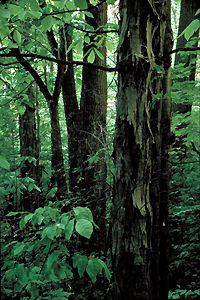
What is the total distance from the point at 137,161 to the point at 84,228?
2.00 feet

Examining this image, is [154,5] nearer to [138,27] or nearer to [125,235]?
[138,27]

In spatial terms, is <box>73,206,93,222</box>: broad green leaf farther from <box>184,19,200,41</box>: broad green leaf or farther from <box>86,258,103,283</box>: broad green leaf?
<box>184,19,200,41</box>: broad green leaf

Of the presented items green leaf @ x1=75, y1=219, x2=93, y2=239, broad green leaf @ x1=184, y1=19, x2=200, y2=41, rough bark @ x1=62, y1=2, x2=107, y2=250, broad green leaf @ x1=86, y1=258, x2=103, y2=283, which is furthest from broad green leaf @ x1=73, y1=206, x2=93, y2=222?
rough bark @ x1=62, y1=2, x2=107, y2=250

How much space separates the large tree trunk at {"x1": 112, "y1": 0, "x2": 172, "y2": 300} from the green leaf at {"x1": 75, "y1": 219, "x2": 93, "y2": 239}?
41 cm

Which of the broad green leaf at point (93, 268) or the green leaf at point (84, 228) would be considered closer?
the green leaf at point (84, 228)

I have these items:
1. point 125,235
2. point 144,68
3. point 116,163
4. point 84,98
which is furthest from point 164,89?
point 84,98

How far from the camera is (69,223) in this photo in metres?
1.33

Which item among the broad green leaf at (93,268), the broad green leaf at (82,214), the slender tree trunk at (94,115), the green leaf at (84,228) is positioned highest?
the slender tree trunk at (94,115)

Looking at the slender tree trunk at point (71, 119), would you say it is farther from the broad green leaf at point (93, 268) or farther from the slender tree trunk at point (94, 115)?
the broad green leaf at point (93, 268)

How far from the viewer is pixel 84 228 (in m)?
1.26

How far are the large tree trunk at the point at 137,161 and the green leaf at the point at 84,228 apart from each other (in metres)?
0.41

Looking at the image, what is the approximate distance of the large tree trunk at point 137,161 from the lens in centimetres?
158

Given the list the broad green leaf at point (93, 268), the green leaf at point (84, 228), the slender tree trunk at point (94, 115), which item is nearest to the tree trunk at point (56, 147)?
the slender tree trunk at point (94, 115)

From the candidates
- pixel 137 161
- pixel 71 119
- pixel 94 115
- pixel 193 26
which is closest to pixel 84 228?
pixel 137 161
